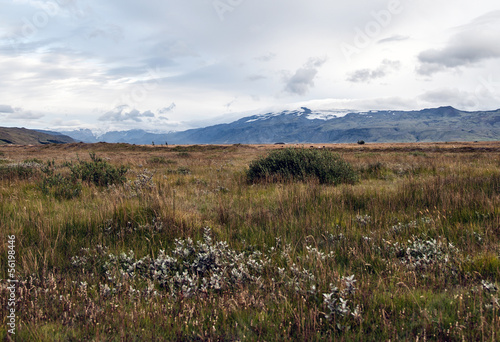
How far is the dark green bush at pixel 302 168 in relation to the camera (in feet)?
34.8

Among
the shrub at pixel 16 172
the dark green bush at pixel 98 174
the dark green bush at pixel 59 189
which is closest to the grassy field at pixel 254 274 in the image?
the dark green bush at pixel 59 189

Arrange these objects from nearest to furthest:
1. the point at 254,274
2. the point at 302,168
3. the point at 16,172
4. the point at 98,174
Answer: the point at 254,274 < the point at 98,174 < the point at 16,172 < the point at 302,168

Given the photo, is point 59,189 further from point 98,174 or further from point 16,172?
point 16,172

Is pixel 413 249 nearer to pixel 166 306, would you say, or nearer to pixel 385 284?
pixel 385 284

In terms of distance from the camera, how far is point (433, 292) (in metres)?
2.96

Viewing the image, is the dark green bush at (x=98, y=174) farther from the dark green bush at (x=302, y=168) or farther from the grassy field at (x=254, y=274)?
the dark green bush at (x=302, y=168)

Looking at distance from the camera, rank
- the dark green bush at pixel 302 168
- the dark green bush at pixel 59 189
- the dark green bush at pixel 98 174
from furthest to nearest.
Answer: the dark green bush at pixel 302 168
the dark green bush at pixel 98 174
the dark green bush at pixel 59 189

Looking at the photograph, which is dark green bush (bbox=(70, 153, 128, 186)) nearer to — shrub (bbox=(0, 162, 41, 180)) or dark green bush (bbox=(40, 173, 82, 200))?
dark green bush (bbox=(40, 173, 82, 200))

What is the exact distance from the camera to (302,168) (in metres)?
10.9

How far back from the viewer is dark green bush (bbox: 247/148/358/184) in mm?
10617

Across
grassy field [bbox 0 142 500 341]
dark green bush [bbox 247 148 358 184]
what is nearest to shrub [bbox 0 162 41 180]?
grassy field [bbox 0 142 500 341]

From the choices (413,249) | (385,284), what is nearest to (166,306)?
(385,284)

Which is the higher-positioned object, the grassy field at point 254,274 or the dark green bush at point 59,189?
the dark green bush at point 59,189

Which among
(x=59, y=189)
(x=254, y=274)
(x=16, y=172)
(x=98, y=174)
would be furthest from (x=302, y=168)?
(x=16, y=172)
